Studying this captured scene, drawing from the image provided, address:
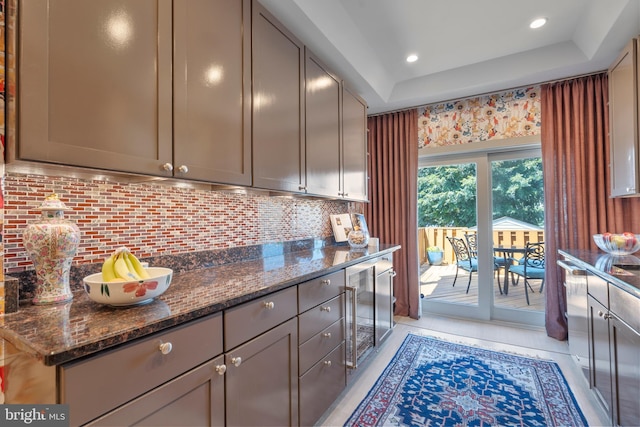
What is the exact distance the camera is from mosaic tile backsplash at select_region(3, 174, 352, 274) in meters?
1.06

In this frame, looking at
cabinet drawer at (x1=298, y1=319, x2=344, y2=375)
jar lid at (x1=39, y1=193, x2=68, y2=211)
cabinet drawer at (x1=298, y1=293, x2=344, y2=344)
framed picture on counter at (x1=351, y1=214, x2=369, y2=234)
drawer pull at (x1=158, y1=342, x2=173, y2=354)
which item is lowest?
cabinet drawer at (x1=298, y1=319, x2=344, y2=375)

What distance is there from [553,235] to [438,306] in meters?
1.40

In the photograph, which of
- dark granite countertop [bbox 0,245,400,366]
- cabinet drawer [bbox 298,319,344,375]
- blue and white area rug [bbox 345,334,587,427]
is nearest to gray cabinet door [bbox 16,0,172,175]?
dark granite countertop [bbox 0,245,400,366]

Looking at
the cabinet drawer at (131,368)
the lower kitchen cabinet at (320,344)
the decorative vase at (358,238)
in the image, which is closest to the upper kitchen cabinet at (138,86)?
the cabinet drawer at (131,368)

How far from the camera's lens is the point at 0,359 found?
31.4 inches

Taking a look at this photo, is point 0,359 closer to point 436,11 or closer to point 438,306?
point 436,11

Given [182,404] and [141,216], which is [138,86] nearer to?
[141,216]

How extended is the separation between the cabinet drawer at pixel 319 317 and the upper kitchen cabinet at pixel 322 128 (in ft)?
2.62

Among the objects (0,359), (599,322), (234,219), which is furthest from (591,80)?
(0,359)

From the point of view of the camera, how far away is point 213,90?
54.7 inches

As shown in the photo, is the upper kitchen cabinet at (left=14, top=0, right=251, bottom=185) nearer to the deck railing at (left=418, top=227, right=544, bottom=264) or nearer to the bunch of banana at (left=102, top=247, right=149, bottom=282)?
the bunch of banana at (left=102, top=247, right=149, bottom=282)

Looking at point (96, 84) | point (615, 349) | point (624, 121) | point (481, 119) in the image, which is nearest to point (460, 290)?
point (481, 119)

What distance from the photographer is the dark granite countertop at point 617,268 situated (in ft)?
4.35

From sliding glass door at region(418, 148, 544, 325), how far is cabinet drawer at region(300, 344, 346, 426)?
211cm
